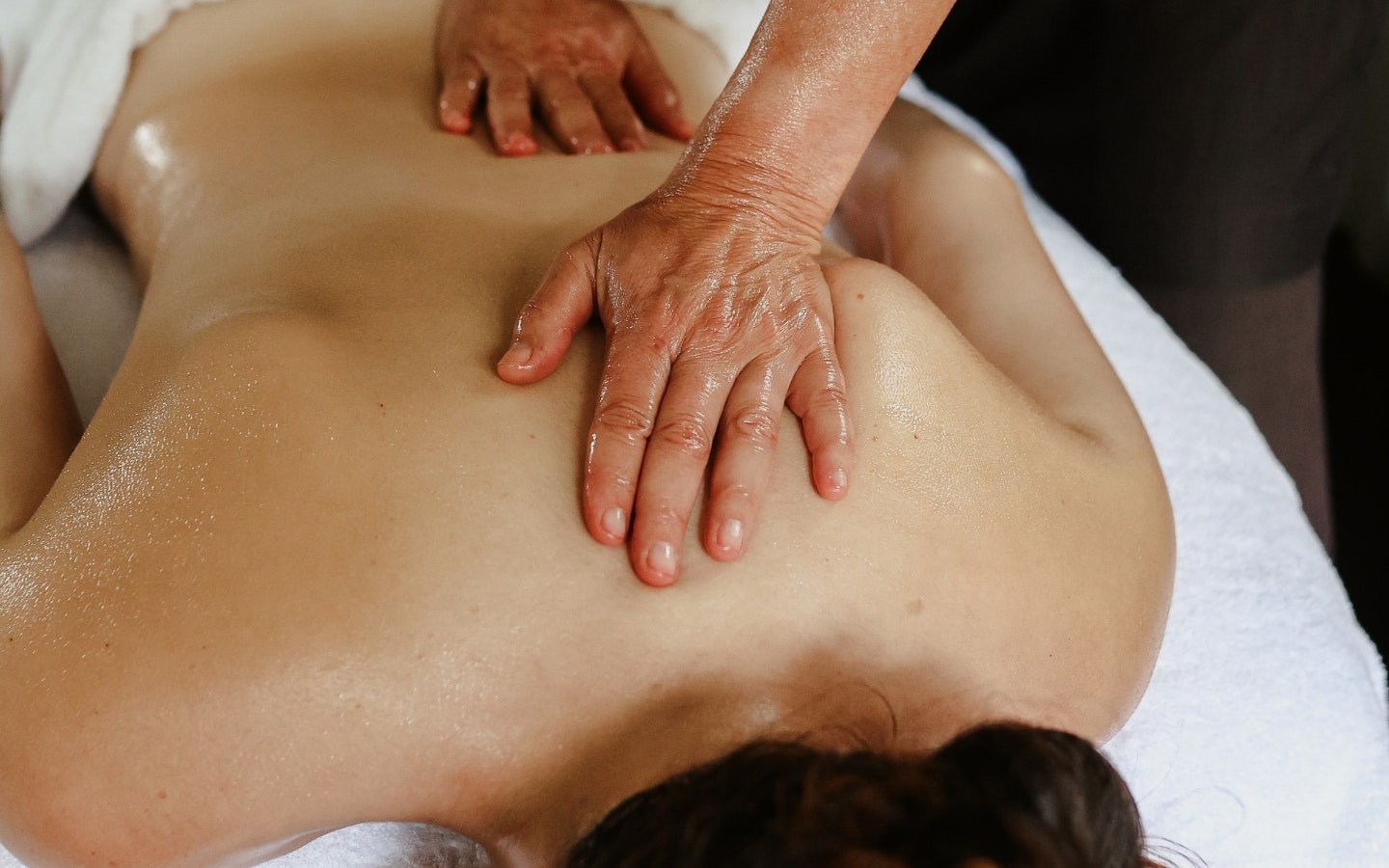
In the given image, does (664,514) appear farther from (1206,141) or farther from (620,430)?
(1206,141)

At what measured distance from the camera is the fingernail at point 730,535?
0.80 meters

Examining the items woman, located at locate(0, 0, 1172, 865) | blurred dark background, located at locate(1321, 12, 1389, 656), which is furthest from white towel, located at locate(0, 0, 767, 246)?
blurred dark background, located at locate(1321, 12, 1389, 656)

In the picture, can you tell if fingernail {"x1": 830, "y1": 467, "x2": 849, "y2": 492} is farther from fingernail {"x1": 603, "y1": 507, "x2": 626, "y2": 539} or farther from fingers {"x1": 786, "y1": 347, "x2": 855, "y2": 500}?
fingernail {"x1": 603, "y1": 507, "x2": 626, "y2": 539}

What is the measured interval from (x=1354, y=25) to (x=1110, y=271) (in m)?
0.51

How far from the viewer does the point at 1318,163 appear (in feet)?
5.54

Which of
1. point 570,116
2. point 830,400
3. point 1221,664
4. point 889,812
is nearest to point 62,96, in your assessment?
point 570,116

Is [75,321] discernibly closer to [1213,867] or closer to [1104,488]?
[1104,488]

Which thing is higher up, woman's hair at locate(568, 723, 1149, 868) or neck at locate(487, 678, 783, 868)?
woman's hair at locate(568, 723, 1149, 868)

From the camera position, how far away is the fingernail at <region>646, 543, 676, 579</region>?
792mm

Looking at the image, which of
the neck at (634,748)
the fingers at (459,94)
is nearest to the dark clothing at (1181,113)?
the fingers at (459,94)

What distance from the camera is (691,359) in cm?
88

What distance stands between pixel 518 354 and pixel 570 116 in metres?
0.47

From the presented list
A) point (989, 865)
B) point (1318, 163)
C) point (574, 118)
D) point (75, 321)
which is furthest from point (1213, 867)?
point (75, 321)

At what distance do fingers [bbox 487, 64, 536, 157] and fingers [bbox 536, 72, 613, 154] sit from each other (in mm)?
24
